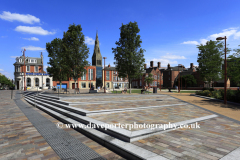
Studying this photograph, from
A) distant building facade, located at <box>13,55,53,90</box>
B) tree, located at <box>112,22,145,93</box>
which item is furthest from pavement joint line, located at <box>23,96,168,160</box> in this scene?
distant building facade, located at <box>13,55,53,90</box>

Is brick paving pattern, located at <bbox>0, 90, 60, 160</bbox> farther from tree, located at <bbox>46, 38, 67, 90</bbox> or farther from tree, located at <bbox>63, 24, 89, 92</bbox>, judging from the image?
tree, located at <bbox>46, 38, 67, 90</bbox>

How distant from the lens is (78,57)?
2212cm

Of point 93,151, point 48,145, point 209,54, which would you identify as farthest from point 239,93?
point 48,145

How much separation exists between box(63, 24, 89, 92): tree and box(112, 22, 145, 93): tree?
20.0 ft

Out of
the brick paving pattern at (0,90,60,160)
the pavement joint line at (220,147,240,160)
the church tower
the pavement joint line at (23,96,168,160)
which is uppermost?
the church tower

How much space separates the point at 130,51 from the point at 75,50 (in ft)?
30.5

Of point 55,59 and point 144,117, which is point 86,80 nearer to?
point 55,59

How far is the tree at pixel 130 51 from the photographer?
25031 mm

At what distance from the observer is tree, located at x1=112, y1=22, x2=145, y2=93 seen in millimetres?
25031

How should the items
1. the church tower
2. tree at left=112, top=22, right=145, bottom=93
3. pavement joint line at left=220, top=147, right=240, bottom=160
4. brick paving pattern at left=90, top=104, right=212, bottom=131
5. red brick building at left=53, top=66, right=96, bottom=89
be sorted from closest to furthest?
pavement joint line at left=220, top=147, right=240, bottom=160, brick paving pattern at left=90, top=104, right=212, bottom=131, tree at left=112, top=22, right=145, bottom=93, red brick building at left=53, top=66, right=96, bottom=89, the church tower

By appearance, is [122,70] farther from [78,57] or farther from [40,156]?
[40,156]

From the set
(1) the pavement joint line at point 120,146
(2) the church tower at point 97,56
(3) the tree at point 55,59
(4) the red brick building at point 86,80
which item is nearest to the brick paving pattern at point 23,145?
(1) the pavement joint line at point 120,146

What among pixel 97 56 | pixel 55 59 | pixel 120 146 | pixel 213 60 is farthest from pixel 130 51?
pixel 97 56

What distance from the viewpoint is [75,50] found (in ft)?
72.1
